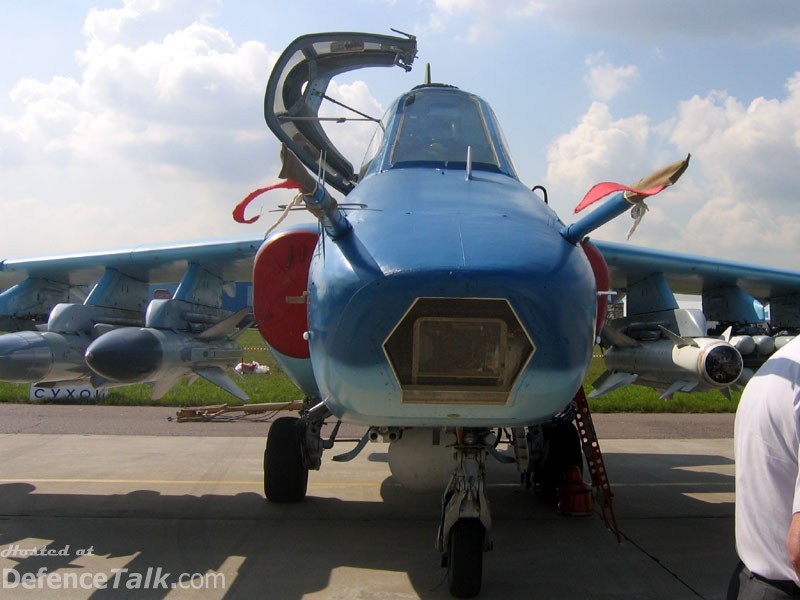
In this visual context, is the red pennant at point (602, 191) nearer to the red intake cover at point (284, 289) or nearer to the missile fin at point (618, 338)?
the red intake cover at point (284, 289)

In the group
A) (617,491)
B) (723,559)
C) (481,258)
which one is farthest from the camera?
(617,491)

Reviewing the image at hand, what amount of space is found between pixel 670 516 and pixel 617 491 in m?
1.19

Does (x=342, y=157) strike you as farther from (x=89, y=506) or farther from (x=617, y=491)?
(x=617, y=491)

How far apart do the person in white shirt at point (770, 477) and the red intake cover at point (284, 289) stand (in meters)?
3.69

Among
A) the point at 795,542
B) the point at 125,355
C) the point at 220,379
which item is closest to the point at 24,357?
the point at 125,355

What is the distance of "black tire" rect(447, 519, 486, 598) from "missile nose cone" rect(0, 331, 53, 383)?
4360mm

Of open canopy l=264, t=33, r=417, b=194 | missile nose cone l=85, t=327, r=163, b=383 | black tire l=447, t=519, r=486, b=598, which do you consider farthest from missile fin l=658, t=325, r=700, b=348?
missile nose cone l=85, t=327, r=163, b=383

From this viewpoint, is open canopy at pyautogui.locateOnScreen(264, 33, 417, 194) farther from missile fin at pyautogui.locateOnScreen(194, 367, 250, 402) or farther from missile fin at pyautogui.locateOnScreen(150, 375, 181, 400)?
missile fin at pyautogui.locateOnScreen(150, 375, 181, 400)

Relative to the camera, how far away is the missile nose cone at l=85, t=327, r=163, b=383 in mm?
5891

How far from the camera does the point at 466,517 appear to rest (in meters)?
4.21

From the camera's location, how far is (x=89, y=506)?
6805 millimetres

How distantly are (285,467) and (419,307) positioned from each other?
425 centimetres

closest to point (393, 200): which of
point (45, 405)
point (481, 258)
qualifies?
point (481, 258)

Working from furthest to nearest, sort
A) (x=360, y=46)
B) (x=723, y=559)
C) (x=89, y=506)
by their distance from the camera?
(x=360, y=46) < (x=89, y=506) < (x=723, y=559)
